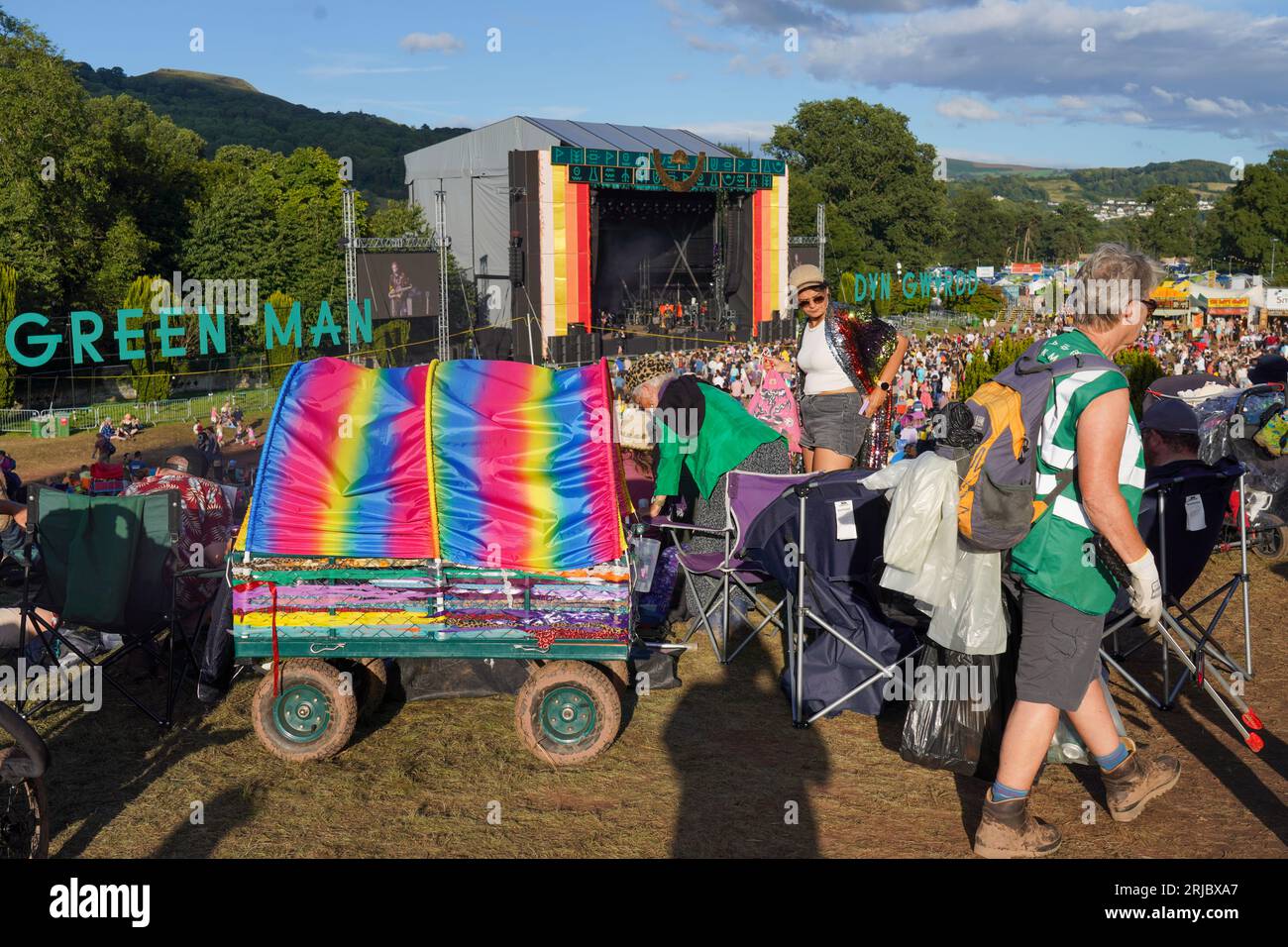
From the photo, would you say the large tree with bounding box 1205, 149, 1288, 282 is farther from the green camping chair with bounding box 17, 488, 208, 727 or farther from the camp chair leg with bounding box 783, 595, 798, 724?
the green camping chair with bounding box 17, 488, 208, 727

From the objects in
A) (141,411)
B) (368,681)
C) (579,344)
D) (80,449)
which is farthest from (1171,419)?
(579,344)

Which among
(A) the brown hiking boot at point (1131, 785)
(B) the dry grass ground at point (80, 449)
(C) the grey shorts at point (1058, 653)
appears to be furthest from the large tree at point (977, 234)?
(C) the grey shorts at point (1058, 653)

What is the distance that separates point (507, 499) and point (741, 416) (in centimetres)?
225

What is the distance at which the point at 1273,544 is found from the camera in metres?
8.64

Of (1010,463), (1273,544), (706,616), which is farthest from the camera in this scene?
(1273,544)

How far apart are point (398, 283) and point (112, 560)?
27428 millimetres

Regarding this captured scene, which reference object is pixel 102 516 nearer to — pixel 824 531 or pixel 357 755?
pixel 357 755

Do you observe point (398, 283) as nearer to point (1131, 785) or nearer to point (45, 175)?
point (45, 175)

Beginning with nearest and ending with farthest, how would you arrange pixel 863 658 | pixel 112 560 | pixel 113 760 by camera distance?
pixel 113 760
pixel 863 658
pixel 112 560

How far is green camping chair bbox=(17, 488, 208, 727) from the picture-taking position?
577 centimetres

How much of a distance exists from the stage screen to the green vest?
85.7 feet

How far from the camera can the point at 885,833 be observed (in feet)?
14.3
